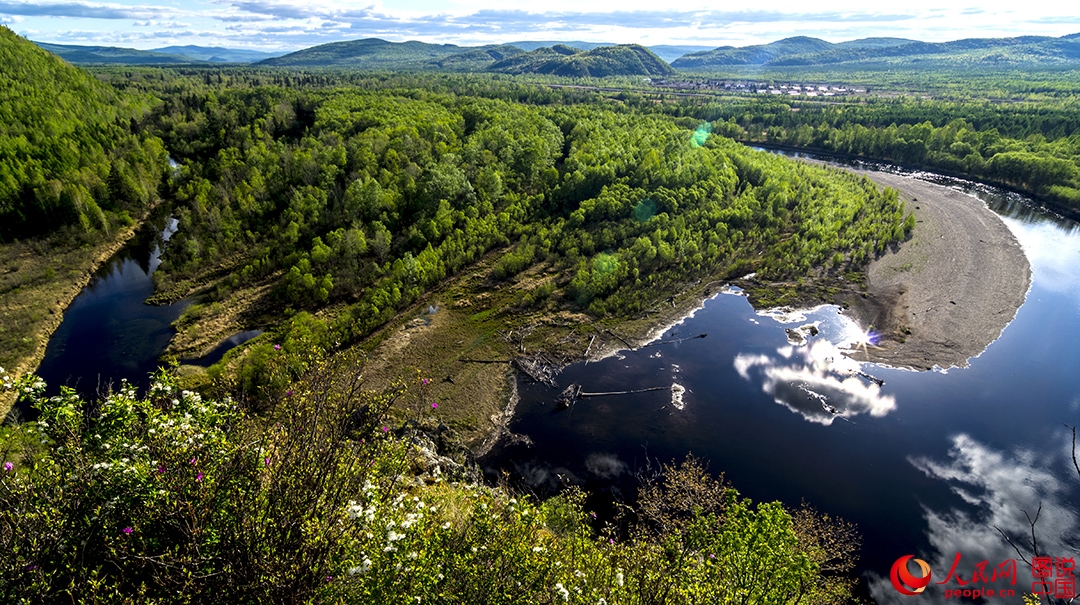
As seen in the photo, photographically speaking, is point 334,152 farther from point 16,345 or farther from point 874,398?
point 874,398

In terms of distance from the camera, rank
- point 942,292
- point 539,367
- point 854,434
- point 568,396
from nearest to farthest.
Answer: point 854,434
point 568,396
point 539,367
point 942,292

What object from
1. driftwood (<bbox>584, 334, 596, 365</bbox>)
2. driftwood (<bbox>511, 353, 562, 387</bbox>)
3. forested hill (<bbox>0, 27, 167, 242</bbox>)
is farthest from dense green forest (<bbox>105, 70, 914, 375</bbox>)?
driftwood (<bbox>511, 353, 562, 387</bbox>)

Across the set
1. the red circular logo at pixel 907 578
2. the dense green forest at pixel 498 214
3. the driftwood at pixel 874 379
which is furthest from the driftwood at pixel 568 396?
the driftwood at pixel 874 379

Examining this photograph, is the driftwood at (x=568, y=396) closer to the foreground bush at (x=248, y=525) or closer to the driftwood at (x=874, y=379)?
the foreground bush at (x=248, y=525)

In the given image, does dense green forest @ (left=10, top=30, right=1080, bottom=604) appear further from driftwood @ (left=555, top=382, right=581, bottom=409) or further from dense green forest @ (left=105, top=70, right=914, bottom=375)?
driftwood @ (left=555, top=382, right=581, bottom=409)

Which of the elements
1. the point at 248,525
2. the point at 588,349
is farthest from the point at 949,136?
the point at 248,525

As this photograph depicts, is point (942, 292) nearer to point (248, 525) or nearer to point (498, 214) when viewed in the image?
point (498, 214)
